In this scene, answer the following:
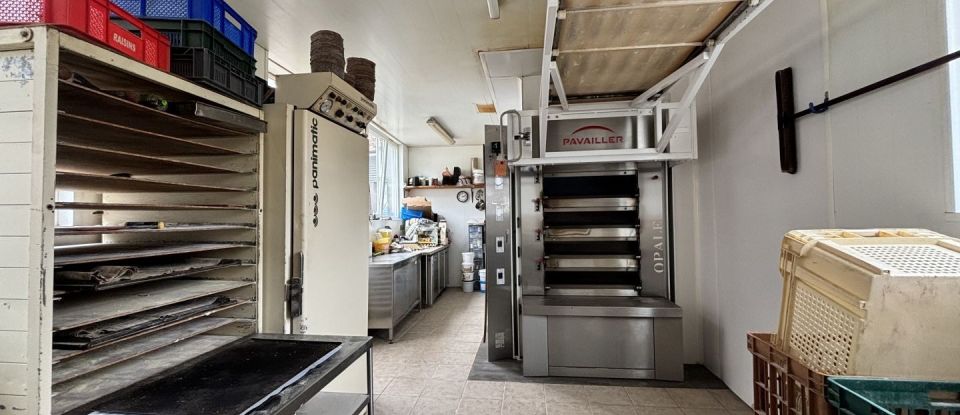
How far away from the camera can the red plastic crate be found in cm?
88

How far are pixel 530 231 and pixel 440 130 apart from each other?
304 cm

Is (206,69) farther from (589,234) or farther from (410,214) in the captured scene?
(410,214)

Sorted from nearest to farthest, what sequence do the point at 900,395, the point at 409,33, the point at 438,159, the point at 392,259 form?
the point at 900,395 < the point at 409,33 < the point at 392,259 < the point at 438,159

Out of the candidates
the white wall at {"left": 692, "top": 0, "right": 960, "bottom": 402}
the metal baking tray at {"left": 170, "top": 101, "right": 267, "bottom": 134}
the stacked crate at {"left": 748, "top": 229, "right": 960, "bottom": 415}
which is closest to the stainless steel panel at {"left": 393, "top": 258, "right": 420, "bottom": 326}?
the metal baking tray at {"left": 170, "top": 101, "right": 267, "bottom": 134}

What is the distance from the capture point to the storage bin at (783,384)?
889mm

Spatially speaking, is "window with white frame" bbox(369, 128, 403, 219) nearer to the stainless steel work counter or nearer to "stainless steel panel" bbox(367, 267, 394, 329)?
the stainless steel work counter

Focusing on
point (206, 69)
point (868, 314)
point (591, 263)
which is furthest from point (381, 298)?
point (868, 314)

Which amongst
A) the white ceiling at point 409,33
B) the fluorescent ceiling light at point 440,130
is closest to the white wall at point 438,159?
the fluorescent ceiling light at point 440,130

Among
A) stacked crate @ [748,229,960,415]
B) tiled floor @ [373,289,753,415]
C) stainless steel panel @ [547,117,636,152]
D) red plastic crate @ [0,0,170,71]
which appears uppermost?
stainless steel panel @ [547,117,636,152]

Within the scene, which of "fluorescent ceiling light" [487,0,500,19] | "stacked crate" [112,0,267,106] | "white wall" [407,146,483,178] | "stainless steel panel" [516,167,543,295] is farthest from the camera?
"white wall" [407,146,483,178]

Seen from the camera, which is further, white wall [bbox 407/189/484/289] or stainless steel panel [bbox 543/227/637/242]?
white wall [bbox 407/189/484/289]

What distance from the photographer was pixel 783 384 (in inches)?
40.8

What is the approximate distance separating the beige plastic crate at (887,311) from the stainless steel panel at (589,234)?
221cm

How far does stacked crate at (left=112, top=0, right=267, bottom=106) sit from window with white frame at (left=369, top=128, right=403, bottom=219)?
3991mm
